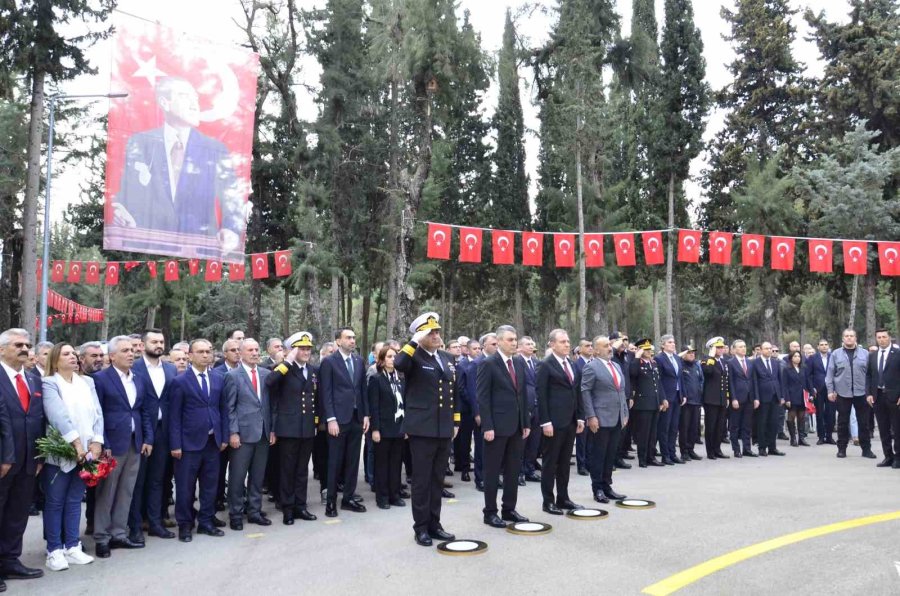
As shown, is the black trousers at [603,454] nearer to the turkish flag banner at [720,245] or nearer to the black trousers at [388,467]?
the black trousers at [388,467]

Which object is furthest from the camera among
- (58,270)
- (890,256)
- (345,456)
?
(58,270)

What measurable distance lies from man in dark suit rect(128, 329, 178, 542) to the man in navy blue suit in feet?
0.57

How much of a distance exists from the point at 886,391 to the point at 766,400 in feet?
6.56

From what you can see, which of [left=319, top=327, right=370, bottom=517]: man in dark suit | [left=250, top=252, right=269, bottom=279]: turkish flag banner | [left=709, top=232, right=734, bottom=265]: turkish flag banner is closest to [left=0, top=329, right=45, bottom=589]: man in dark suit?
[left=319, top=327, right=370, bottom=517]: man in dark suit

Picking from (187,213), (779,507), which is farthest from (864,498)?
(187,213)

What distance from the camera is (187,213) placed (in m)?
14.3

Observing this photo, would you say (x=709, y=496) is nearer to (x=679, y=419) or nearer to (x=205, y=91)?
(x=679, y=419)

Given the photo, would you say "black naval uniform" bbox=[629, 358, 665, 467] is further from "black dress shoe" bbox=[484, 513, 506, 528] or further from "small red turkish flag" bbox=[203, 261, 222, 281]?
"small red turkish flag" bbox=[203, 261, 222, 281]

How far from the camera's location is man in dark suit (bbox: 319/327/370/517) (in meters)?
7.46

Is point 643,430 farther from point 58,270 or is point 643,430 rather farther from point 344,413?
point 58,270

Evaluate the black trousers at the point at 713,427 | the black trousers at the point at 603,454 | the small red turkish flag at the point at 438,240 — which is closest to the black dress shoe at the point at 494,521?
the black trousers at the point at 603,454

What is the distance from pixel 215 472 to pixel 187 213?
8.78 metres

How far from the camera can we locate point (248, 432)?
6.98m

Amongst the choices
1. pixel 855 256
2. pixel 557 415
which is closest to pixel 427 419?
pixel 557 415
